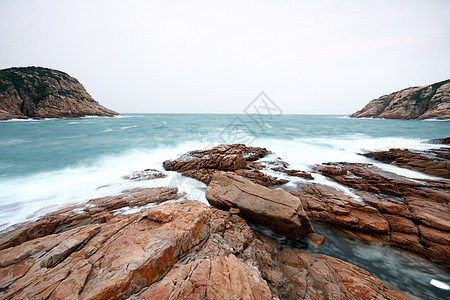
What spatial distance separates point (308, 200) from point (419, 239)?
2904mm

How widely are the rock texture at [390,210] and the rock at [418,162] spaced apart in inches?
61.4

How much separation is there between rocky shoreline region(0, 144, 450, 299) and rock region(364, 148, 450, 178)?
1233 millimetres

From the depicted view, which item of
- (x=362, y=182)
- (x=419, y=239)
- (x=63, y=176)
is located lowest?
(x=63, y=176)

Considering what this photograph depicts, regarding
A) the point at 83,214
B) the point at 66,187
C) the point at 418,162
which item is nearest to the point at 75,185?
the point at 66,187

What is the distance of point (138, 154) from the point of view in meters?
14.4

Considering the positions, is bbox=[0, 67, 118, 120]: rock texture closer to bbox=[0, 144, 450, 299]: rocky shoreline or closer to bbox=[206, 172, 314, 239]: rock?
bbox=[0, 144, 450, 299]: rocky shoreline

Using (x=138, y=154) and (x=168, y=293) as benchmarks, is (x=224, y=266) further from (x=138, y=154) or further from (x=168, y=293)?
(x=138, y=154)

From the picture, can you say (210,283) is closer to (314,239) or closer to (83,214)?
(314,239)

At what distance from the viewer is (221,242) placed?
147 inches

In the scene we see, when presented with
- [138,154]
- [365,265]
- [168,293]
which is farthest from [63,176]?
[365,265]

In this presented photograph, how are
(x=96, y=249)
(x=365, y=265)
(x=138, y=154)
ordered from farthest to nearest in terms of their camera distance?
(x=138, y=154) < (x=365, y=265) < (x=96, y=249)

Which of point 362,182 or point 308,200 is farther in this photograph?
point 362,182

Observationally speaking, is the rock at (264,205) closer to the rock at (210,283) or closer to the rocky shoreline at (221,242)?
the rocky shoreline at (221,242)

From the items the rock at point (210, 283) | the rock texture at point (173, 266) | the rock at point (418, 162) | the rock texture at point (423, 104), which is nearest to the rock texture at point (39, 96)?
the rock texture at point (173, 266)
